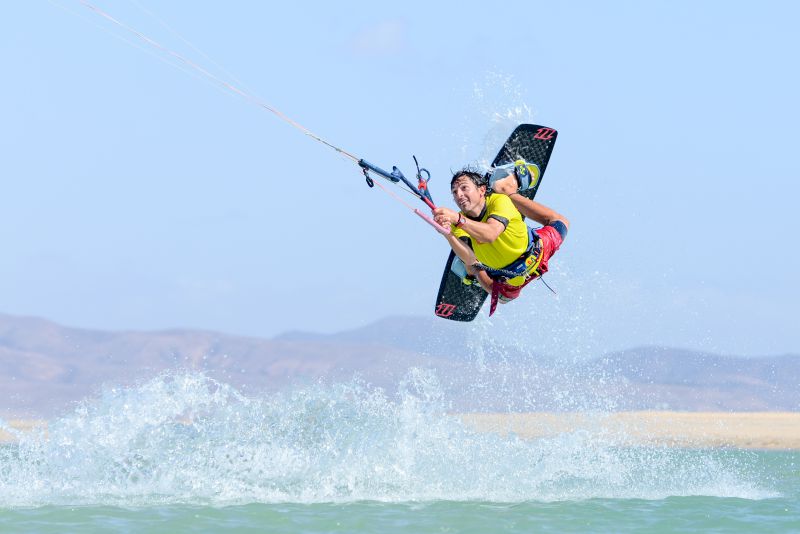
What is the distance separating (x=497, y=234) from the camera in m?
8.11

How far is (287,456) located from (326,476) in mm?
482

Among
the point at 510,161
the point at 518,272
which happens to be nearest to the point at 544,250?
the point at 518,272

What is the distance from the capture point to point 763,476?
14.3 metres

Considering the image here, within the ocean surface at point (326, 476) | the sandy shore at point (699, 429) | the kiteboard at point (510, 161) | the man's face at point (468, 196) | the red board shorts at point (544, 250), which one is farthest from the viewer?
the sandy shore at point (699, 429)

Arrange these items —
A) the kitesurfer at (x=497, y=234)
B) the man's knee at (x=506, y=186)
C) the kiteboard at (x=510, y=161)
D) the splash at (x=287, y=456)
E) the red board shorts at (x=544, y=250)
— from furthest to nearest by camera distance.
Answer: the kiteboard at (x=510, y=161)
the splash at (x=287, y=456)
the man's knee at (x=506, y=186)
the red board shorts at (x=544, y=250)
the kitesurfer at (x=497, y=234)

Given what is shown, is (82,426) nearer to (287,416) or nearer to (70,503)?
(70,503)

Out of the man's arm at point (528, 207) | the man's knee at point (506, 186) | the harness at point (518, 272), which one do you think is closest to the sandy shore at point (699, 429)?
the man's arm at point (528, 207)

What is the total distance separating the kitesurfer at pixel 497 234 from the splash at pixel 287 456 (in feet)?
6.49

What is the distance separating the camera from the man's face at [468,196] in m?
8.27

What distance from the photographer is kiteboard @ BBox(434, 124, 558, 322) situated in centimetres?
1062

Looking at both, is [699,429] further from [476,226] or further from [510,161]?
[476,226]

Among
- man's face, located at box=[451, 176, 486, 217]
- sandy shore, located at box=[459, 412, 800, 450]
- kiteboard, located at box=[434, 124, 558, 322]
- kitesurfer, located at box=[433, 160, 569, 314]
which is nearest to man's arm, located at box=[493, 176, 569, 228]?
kitesurfer, located at box=[433, 160, 569, 314]

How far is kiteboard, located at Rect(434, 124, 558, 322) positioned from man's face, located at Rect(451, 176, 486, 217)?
7.53 ft

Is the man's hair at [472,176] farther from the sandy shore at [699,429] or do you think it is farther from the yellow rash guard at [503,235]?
the sandy shore at [699,429]
